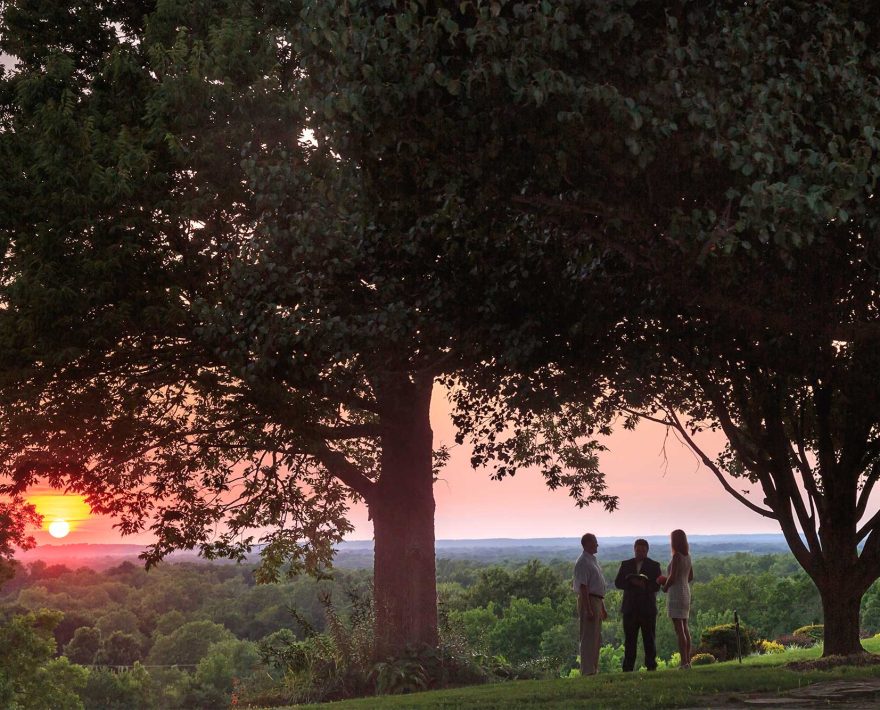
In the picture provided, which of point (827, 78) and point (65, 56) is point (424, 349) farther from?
point (65, 56)

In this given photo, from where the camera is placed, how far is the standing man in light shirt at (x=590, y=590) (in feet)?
51.5

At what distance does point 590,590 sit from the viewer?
15.8 m

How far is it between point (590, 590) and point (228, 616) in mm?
98057

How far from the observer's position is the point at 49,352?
596 inches

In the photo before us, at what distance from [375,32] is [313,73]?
1371mm

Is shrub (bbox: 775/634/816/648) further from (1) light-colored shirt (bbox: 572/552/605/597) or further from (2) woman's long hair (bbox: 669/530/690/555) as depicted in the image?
(1) light-colored shirt (bbox: 572/552/605/597)

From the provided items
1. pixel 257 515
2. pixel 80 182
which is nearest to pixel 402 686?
pixel 257 515

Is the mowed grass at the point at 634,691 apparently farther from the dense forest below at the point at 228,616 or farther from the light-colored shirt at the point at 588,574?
the dense forest below at the point at 228,616

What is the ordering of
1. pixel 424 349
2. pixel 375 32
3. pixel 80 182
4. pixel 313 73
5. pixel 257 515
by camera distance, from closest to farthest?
pixel 375 32 < pixel 313 73 < pixel 424 349 < pixel 80 182 < pixel 257 515

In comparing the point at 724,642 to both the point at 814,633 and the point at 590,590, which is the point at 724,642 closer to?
the point at 814,633

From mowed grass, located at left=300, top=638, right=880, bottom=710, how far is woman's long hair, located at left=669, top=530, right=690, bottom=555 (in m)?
1.87

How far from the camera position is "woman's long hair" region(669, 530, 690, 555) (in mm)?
15641

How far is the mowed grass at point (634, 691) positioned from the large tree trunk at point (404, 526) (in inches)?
175

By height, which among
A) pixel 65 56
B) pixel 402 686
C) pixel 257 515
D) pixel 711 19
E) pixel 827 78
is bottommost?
pixel 402 686
